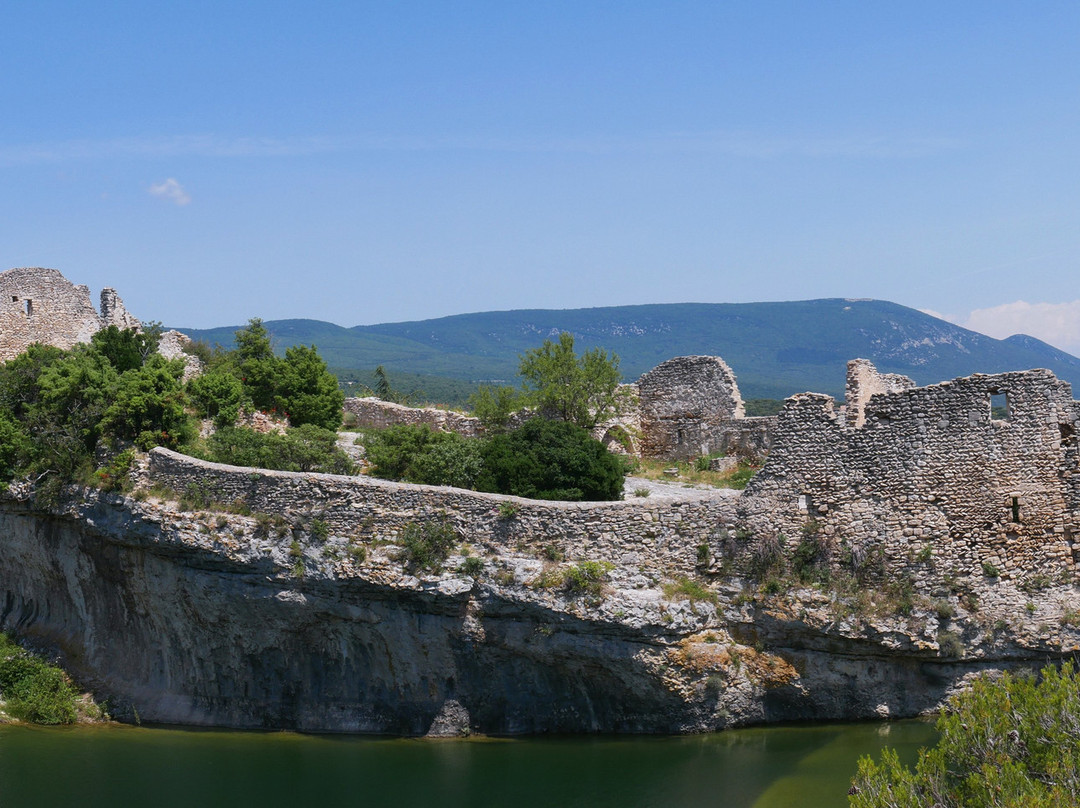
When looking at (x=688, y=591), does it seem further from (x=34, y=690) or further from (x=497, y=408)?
(x=34, y=690)

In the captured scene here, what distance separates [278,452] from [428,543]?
19.5 feet

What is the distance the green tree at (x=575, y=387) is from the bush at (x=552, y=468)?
503 centimetres

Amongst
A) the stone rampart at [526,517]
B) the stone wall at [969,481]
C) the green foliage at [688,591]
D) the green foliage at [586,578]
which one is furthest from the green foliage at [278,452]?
the stone wall at [969,481]

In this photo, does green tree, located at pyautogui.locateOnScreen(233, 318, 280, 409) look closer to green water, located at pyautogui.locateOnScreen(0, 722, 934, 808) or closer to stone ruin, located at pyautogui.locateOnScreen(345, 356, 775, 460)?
stone ruin, located at pyautogui.locateOnScreen(345, 356, 775, 460)

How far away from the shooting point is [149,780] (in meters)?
19.1

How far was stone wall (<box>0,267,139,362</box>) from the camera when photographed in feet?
111

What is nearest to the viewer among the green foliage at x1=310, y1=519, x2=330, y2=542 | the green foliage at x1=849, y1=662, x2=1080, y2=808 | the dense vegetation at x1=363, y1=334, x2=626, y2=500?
the green foliage at x1=849, y1=662, x2=1080, y2=808

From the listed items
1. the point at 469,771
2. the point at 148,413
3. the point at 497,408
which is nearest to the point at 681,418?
the point at 497,408

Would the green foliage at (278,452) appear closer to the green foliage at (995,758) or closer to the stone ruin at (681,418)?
the stone ruin at (681,418)

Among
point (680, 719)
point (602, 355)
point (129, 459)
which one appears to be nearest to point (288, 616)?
point (129, 459)

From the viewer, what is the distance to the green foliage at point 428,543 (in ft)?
63.2

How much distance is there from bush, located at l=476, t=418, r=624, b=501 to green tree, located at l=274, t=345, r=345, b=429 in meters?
8.06

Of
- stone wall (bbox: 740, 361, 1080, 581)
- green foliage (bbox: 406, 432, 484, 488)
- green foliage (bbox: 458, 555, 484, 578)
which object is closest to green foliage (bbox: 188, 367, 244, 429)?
green foliage (bbox: 406, 432, 484, 488)

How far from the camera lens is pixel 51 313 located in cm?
3431
